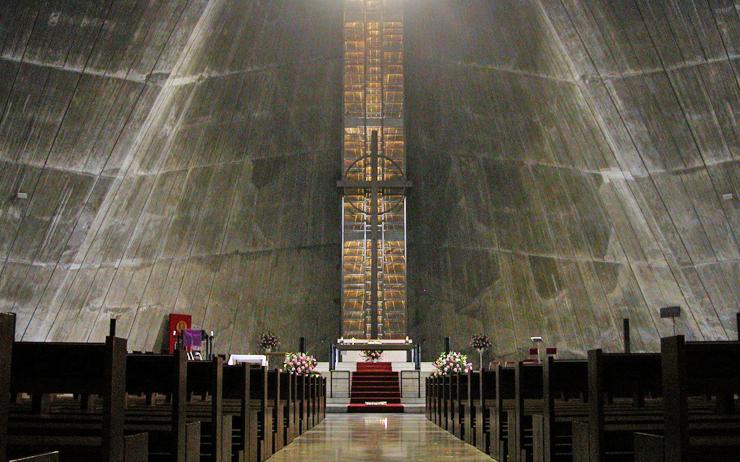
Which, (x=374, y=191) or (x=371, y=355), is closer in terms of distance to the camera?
(x=371, y=355)

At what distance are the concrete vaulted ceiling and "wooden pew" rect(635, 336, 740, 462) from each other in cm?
886

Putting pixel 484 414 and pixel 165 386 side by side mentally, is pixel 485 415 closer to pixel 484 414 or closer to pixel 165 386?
pixel 484 414

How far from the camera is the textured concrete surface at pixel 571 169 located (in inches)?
469

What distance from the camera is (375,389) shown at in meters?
15.8

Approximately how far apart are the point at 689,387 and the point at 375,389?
43.5 feet

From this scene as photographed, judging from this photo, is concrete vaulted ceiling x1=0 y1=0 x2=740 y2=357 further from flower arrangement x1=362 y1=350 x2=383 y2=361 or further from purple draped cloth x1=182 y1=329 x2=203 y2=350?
purple draped cloth x1=182 y1=329 x2=203 y2=350

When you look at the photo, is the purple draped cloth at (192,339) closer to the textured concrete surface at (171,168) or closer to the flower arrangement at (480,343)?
the textured concrete surface at (171,168)

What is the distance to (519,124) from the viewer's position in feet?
55.4

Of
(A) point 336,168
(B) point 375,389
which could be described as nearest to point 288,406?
(B) point 375,389

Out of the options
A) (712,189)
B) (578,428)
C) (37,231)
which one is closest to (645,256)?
(712,189)

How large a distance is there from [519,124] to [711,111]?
219 inches

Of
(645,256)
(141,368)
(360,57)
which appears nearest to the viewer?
(141,368)

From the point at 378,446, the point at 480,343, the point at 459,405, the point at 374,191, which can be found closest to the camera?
the point at 378,446

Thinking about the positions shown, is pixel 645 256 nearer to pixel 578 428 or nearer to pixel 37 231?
pixel 37 231
